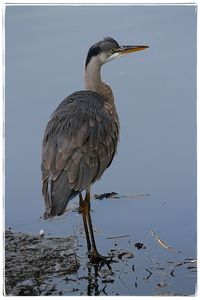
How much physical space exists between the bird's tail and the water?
494 millimetres

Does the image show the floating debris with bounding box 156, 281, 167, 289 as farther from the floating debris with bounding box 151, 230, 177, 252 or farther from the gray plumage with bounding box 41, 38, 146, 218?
the gray plumage with bounding box 41, 38, 146, 218

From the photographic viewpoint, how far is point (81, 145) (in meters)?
3.38

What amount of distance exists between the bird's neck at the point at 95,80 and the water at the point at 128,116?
0.27 meters

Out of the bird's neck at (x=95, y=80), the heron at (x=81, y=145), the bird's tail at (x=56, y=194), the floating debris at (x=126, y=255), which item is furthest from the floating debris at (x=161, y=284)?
the bird's neck at (x=95, y=80)

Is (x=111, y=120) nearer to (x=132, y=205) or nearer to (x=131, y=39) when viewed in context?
(x=132, y=205)

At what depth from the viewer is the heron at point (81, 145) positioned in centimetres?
324

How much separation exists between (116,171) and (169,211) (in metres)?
0.61

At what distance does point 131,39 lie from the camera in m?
4.32

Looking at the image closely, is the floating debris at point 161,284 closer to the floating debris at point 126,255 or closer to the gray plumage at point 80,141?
the floating debris at point 126,255

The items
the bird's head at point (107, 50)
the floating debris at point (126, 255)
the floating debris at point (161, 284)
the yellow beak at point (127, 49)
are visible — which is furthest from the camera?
the yellow beak at point (127, 49)

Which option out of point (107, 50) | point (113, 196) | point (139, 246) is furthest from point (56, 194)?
point (107, 50)

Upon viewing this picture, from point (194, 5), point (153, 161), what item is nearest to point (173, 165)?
point (153, 161)

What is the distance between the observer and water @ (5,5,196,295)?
3.47 metres

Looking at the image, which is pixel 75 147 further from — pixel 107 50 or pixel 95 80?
pixel 107 50
